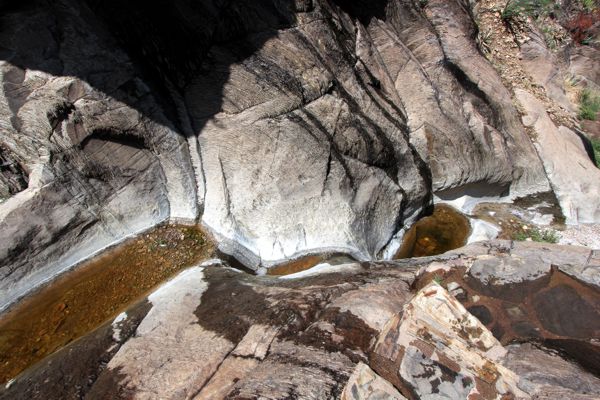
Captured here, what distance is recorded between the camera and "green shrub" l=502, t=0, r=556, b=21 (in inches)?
353

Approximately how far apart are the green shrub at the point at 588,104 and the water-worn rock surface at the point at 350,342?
6.62m

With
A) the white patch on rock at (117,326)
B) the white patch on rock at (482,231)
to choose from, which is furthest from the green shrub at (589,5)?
the white patch on rock at (117,326)

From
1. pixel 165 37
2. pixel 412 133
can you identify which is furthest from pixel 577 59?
pixel 165 37

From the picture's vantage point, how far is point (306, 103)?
602 cm

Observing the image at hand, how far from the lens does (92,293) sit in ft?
17.2

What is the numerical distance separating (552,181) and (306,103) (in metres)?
4.96

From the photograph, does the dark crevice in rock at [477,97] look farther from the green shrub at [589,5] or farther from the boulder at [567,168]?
the green shrub at [589,5]

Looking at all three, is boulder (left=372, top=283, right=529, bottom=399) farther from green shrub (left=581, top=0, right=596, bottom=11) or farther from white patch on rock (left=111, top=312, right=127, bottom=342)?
green shrub (left=581, top=0, right=596, bottom=11)

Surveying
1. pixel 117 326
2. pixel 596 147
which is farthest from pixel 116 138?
pixel 596 147

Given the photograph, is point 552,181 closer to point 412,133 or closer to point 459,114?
point 459,114

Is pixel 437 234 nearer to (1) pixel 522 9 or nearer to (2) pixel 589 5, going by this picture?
(1) pixel 522 9

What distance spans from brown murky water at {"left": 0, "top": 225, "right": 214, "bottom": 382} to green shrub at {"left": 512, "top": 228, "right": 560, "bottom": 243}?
5036 mm

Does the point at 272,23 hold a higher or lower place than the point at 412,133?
higher

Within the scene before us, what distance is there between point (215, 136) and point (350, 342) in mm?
3657
